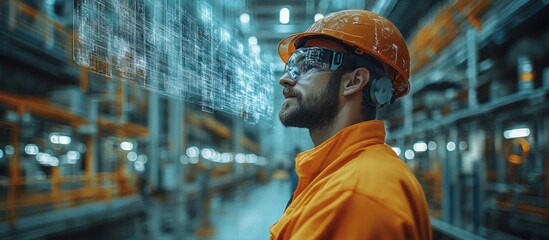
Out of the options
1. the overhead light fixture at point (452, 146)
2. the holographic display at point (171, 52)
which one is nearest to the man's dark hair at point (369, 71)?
the holographic display at point (171, 52)

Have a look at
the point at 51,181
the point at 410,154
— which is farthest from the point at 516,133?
the point at 51,181

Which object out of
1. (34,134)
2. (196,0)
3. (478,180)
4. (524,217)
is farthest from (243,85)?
(34,134)

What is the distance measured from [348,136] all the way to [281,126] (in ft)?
7.08

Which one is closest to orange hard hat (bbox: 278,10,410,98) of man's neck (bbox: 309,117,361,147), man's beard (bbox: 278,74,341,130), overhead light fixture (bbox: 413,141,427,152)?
man's beard (bbox: 278,74,341,130)

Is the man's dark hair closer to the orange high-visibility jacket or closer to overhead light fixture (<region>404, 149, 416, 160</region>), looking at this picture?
the orange high-visibility jacket

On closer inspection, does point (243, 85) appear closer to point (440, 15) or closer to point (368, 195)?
point (368, 195)

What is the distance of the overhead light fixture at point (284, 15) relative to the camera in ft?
11.5

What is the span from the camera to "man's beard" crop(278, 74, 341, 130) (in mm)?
1480

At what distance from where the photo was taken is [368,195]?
1021 millimetres

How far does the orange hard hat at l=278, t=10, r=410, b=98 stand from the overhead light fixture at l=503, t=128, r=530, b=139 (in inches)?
168

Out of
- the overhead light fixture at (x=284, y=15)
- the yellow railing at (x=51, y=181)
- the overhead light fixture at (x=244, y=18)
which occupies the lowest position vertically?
the yellow railing at (x=51, y=181)

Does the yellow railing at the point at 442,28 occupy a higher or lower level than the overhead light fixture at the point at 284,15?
higher

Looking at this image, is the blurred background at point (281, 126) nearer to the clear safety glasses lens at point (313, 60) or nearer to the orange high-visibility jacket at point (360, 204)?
the clear safety glasses lens at point (313, 60)

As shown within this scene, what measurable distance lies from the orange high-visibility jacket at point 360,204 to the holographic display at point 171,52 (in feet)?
2.15
